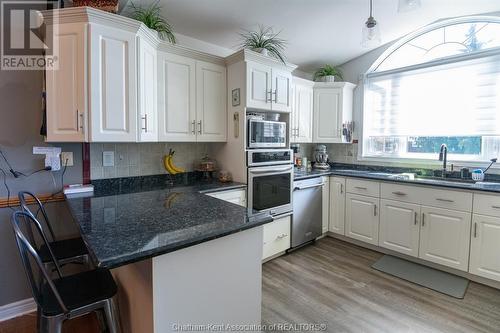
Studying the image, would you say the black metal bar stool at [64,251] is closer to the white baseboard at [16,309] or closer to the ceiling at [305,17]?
the white baseboard at [16,309]

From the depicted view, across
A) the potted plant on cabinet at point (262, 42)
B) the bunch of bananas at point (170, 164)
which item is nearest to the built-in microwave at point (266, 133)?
the potted plant on cabinet at point (262, 42)

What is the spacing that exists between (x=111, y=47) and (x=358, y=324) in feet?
8.70

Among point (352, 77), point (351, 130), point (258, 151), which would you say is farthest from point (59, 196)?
point (352, 77)

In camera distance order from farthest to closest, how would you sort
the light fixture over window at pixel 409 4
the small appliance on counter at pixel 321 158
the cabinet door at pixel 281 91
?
the small appliance on counter at pixel 321 158
the cabinet door at pixel 281 91
the light fixture over window at pixel 409 4

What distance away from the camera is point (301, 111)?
3.62 m

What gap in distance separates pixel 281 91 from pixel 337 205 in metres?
1.66

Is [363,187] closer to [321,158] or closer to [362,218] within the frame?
[362,218]

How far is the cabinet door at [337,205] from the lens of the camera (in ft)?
11.4

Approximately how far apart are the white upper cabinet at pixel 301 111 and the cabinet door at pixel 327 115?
0.33ft

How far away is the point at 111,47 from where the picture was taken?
1.92 meters

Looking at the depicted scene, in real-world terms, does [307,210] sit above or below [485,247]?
above

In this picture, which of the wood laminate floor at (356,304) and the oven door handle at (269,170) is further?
the oven door handle at (269,170)

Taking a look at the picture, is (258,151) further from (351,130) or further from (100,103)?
(351,130)

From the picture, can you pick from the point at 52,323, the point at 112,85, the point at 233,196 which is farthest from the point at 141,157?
the point at 52,323
